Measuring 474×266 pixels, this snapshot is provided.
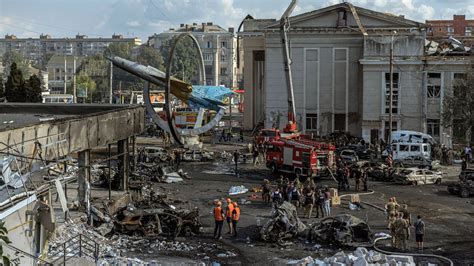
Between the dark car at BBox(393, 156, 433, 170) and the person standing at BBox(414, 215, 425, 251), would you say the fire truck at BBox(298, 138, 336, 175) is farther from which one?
the person standing at BBox(414, 215, 425, 251)

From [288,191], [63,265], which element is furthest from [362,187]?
[63,265]

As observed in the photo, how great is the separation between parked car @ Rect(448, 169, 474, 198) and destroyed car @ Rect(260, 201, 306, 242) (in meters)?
13.0

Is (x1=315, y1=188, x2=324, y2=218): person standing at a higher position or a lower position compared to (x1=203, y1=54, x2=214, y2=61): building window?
lower

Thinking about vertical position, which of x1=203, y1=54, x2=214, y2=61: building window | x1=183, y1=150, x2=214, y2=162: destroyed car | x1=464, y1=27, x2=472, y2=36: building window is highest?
x1=464, y1=27, x2=472, y2=36: building window

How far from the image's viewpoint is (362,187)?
118 feet

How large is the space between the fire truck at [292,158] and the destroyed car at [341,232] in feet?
44.3

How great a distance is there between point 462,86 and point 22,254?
39.5 m

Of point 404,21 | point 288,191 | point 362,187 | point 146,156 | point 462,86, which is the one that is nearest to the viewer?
point 288,191

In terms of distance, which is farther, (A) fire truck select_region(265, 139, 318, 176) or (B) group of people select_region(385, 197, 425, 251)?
(A) fire truck select_region(265, 139, 318, 176)

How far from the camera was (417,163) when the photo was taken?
135 ft

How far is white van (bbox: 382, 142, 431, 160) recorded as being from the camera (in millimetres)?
43156

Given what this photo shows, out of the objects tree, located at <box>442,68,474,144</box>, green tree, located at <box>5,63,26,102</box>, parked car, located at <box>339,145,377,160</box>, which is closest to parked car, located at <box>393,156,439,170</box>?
parked car, located at <box>339,145,377,160</box>

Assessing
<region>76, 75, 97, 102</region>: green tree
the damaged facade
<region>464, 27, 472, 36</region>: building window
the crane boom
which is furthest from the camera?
<region>464, 27, 472, 36</region>: building window

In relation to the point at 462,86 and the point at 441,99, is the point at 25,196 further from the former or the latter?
the point at 441,99
